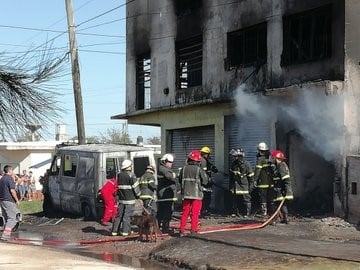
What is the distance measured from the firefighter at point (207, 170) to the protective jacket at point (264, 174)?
1277mm

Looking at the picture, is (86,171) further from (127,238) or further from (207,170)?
(127,238)

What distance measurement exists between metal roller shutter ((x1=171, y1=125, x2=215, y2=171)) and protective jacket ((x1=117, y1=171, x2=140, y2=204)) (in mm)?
6609

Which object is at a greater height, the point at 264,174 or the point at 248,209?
the point at 264,174

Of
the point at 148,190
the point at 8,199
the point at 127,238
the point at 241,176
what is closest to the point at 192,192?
the point at 148,190

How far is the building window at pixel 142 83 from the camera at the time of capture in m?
Answer: 24.2

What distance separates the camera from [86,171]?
1653 centimetres

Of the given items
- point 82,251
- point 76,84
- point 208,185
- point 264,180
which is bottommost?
point 82,251

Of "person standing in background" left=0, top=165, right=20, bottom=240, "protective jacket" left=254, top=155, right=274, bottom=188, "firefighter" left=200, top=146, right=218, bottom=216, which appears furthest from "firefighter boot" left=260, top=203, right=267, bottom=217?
"person standing in background" left=0, top=165, right=20, bottom=240

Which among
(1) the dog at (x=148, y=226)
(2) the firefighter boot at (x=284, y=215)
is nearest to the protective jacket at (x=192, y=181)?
(1) the dog at (x=148, y=226)

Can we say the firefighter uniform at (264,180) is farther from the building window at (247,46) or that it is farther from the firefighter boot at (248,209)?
the building window at (247,46)

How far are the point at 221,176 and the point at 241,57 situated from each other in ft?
11.9

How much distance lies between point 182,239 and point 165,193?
191cm

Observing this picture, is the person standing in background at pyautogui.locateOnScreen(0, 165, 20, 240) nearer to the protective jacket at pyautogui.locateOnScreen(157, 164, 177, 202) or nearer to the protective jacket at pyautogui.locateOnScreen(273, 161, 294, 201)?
the protective jacket at pyautogui.locateOnScreen(157, 164, 177, 202)

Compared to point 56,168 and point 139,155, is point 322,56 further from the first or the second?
A: point 56,168
